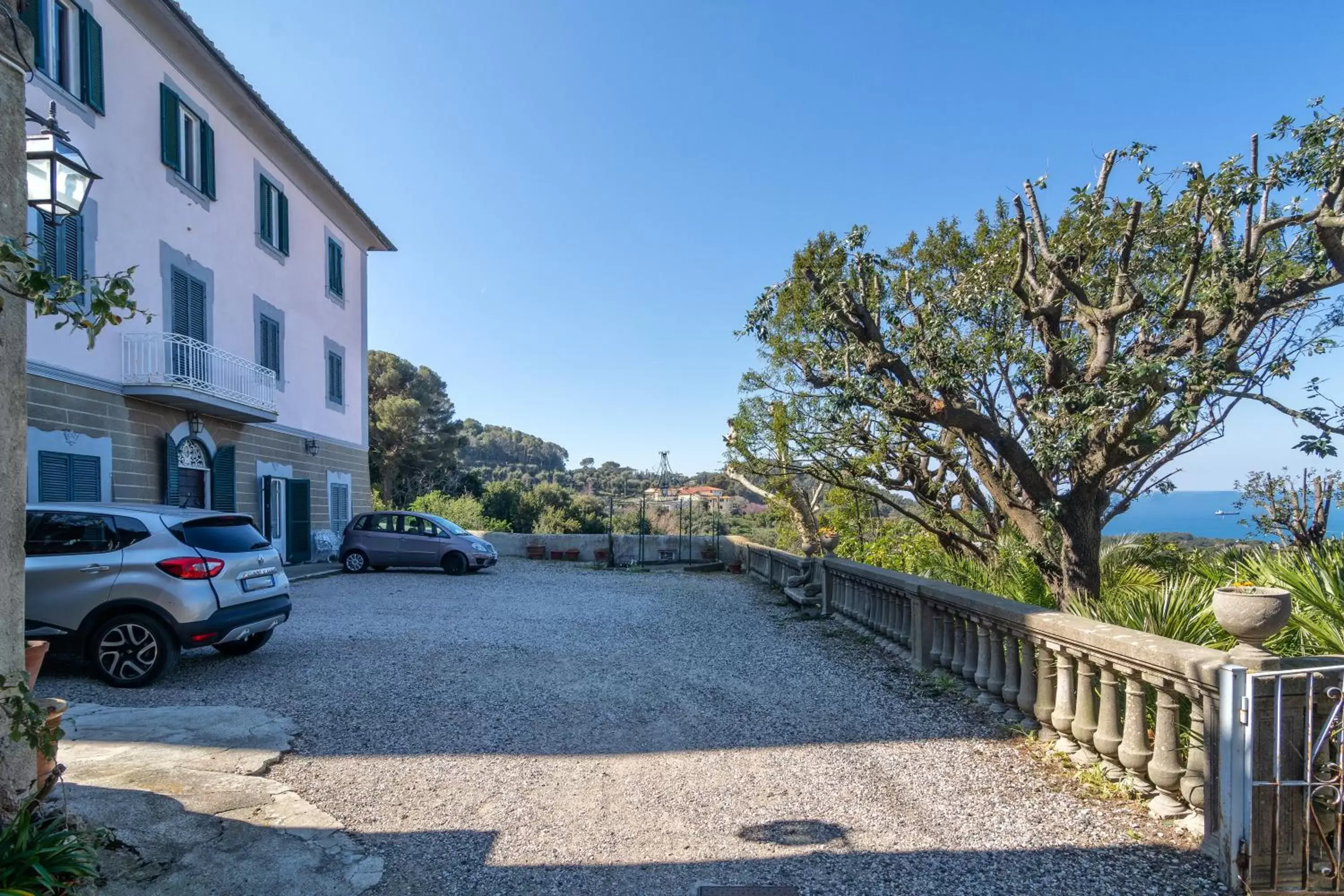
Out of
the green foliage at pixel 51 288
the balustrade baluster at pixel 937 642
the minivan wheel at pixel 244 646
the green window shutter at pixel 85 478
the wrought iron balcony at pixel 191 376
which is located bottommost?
the minivan wheel at pixel 244 646

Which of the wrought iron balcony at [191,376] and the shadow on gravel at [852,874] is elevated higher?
the wrought iron balcony at [191,376]

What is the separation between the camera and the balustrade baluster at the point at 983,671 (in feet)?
17.9

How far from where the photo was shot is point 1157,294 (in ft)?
23.2

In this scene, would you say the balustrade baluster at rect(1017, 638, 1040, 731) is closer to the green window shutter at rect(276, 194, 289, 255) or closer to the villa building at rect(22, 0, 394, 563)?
the villa building at rect(22, 0, 394, 563)

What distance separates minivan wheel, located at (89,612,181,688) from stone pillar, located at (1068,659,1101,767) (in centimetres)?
648

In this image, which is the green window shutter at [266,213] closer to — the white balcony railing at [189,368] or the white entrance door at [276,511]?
the white balcony railing at [189,368]

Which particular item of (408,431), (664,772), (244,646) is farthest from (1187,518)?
(408,431)

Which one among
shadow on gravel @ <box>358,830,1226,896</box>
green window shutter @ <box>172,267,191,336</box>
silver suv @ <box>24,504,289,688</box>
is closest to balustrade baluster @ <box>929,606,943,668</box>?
shadow on gravel @ <box>358,830,1226,896</box>

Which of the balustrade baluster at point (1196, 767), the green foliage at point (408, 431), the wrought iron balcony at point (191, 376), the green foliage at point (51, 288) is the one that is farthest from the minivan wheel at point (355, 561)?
the green foliage at point (408, 431)

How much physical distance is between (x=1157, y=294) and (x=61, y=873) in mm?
8337

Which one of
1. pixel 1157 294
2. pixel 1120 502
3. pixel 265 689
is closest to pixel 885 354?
pixel 1157 294

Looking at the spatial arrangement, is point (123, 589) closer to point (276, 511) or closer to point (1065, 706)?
point (1065, 706)

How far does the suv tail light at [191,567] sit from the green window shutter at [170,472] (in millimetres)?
8534

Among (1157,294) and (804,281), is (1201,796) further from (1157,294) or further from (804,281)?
(804,281)
